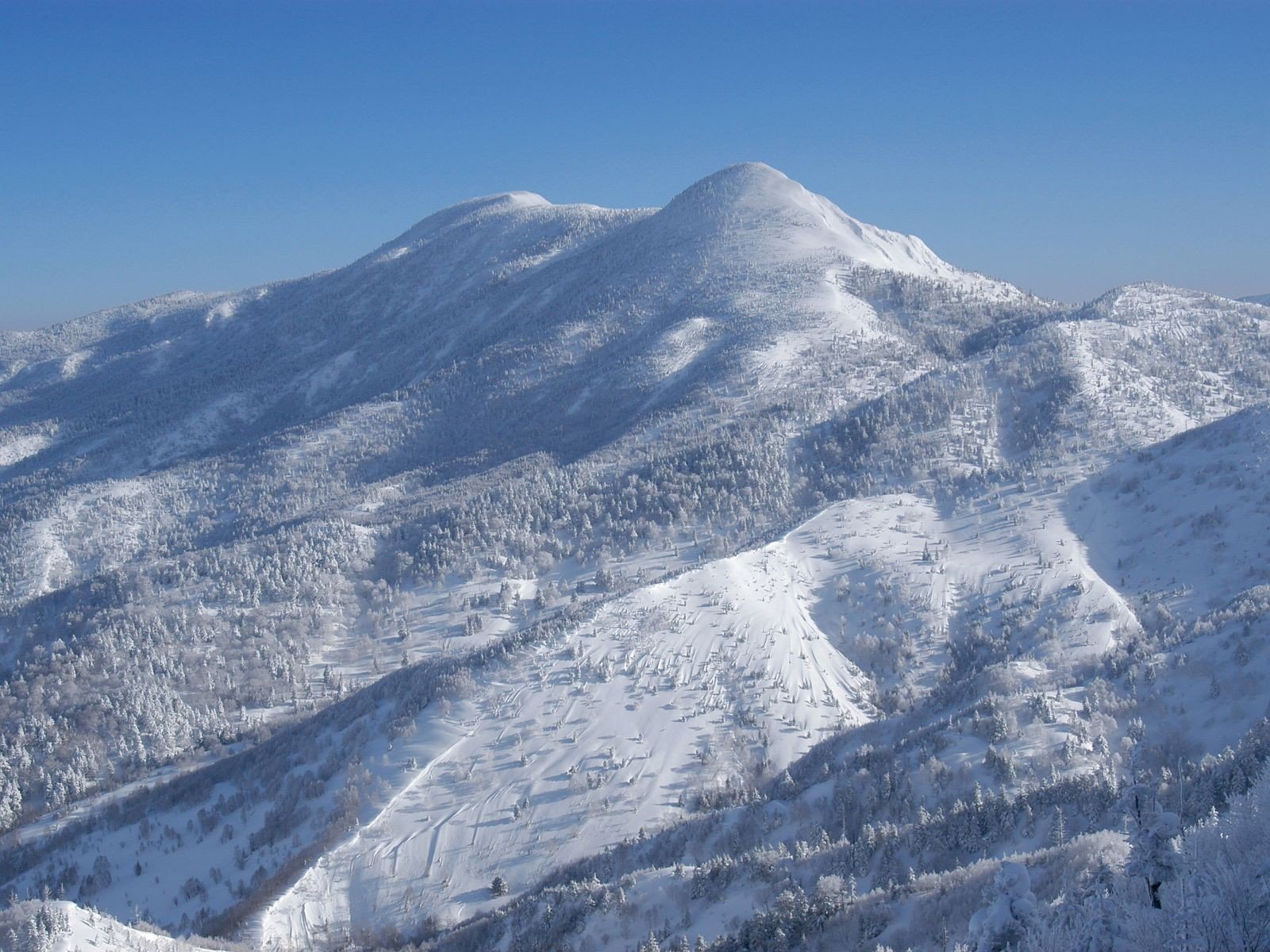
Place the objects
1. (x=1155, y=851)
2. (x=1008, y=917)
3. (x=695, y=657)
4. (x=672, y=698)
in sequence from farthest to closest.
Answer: (x=695, y=657) < (x=672, y=698) < (x=1008, y=917) < (x=1155, y=851)

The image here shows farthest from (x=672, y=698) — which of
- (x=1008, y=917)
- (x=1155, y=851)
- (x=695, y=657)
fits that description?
(x=1155, y=851)

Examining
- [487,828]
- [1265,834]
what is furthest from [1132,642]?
[1265,834]

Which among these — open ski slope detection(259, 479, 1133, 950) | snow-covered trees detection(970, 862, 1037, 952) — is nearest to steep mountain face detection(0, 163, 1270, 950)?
open ski slope detection(259, 479, 1133, 950)

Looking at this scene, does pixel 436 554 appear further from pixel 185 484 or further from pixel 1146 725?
pixel 185 484

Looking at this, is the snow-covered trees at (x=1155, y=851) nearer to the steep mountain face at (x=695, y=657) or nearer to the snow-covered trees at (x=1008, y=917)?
the snow-covered trees at (x=1008, y=917)

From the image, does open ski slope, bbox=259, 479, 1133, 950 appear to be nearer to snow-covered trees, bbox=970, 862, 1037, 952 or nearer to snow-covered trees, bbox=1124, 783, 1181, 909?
snow-covered trees, bbox=970, 862, 1037, 952

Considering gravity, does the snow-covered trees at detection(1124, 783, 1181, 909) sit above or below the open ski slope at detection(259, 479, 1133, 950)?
above

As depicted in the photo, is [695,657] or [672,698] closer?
[672,698]

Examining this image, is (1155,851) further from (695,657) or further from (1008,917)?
(695,657)

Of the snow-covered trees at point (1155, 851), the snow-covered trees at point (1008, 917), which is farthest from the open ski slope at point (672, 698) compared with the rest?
the snow-covered trees at point (1155, 851)
